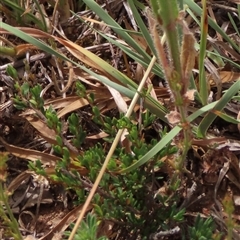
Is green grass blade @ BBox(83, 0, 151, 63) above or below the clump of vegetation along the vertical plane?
above

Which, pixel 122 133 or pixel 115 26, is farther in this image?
pixel 115 26

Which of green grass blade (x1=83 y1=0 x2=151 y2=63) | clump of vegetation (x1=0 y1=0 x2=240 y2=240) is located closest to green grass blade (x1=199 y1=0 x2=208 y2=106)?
clump of vegetation (x1=0 y1=0 x2=240 y2=240)

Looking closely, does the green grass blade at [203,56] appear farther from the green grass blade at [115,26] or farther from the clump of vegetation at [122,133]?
the green grass blade at [115,26]

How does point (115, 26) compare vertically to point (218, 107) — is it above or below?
above

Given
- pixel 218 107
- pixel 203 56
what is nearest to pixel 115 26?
pixel 203 56

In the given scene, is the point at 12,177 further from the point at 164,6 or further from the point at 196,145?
the point at 164,6

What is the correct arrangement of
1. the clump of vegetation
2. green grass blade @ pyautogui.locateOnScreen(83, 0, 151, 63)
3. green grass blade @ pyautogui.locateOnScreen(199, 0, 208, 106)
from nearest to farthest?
the clump of vegetation, green grass blade @ pyautogui.locateOnScreen(199, 0, 208, 106), green grass blade @ pyautogui.locateOnScreen(83, 0, 151, 63)

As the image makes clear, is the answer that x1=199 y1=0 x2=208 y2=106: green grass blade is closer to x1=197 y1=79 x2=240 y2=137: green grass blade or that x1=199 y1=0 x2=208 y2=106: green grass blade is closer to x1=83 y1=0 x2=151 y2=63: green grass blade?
x1=197 y1=79 x2=240 y2=137: green grass blade

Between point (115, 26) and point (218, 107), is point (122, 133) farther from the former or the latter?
point (115, 26)
